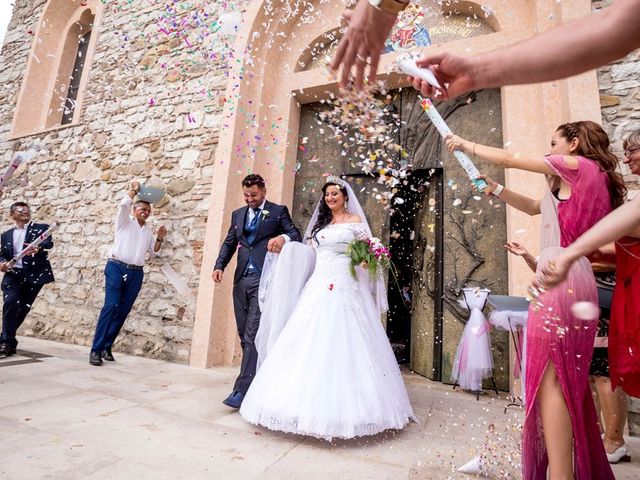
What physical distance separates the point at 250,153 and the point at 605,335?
15.6 feet

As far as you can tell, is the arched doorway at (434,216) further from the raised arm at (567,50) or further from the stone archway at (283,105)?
the raised arm at (567,50)

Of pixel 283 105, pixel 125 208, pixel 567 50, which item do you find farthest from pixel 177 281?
pixel 567 50

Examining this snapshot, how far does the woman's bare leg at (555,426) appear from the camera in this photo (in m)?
1.57

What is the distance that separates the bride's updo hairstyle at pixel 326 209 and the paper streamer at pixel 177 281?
8.27 ft

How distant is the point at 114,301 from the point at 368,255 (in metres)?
3.70

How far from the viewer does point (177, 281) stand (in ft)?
17.6

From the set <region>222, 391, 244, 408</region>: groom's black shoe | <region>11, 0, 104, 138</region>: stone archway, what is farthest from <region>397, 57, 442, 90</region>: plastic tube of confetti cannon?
<region>11, 0, 104, 138</region>: stone archway

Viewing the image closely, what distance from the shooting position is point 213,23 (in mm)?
5930

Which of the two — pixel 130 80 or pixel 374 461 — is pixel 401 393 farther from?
pixel 130 80

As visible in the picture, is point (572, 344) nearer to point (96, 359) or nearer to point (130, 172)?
point (96, 359)

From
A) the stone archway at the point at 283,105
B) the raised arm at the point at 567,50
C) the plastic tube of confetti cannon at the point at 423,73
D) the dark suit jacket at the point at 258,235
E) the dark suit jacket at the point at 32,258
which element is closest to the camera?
the raised arm at the point at 567,50

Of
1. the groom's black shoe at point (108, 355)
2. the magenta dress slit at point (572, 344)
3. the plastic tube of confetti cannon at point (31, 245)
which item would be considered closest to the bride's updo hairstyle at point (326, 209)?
the magenta dress slit at point (572, 344)

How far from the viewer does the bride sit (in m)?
2.43

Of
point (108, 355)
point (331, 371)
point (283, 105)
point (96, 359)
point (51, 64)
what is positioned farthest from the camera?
point (51, 64)
